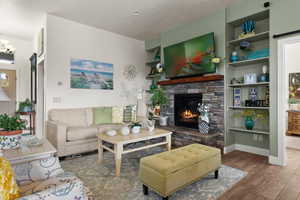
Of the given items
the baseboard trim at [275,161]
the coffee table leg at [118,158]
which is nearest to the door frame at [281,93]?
the baseboard trim at [275,161]

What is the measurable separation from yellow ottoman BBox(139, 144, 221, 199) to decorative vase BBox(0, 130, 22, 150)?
4.66 feet

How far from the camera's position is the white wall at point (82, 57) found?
3666mm

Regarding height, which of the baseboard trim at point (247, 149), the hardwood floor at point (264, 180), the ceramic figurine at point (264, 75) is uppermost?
the ceramic figurine at point (264, 75)

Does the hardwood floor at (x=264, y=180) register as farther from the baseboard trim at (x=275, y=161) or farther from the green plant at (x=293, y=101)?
the green plant at (x=293, y=101)

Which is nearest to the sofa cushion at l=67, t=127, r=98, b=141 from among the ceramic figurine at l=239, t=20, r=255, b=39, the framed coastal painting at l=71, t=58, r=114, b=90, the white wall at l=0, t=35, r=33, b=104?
the framed coastal painting at l=71, t=58, r=114, b=90

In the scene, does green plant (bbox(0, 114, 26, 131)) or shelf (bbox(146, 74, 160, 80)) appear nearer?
green plant (bbox(0, 114, 26, 131))

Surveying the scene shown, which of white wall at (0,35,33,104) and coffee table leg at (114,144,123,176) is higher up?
white wall at (0,35,33,104)

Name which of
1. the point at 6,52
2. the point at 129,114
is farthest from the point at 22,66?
the point at 129,114

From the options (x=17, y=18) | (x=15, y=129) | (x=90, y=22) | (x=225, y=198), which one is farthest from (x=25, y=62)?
(x=225, y=198)

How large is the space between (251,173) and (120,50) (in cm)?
412

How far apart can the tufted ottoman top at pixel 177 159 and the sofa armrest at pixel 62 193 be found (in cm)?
91

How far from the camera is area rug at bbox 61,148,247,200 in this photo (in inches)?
74.0

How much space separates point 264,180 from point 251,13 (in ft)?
9.19

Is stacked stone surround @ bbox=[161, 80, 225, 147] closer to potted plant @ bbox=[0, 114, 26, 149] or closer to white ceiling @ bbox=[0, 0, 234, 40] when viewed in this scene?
white ceiling @ bbox=[0, 0, 234, 40]
